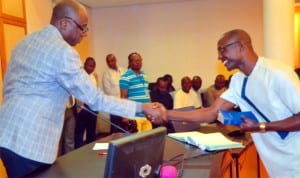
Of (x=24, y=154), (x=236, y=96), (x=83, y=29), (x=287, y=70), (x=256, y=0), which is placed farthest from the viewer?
(x=256, y=0)

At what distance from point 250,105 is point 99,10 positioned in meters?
6.17

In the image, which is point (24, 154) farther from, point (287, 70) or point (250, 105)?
point (287, 70)

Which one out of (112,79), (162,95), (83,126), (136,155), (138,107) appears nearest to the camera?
(136,155)

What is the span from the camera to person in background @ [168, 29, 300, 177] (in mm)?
1693

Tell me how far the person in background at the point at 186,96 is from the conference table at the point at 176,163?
10.5ft

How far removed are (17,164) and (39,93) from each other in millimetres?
326

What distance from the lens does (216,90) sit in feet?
21.1

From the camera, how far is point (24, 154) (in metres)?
1.65

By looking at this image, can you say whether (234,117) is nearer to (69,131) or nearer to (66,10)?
(66,10)

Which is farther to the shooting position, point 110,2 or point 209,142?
point 110,2

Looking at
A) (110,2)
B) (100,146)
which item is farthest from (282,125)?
(110,2)

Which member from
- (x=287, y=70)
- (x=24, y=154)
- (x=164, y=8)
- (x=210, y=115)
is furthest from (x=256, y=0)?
(x=24, y=154)

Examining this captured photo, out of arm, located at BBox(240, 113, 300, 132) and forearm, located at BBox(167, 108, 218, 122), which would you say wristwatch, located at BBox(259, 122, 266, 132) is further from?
forearm, located at BBox(167, 108, 218, 122)

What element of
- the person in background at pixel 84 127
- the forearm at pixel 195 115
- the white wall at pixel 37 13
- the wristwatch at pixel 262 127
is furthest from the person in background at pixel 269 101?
the white wall at pixel 37 13
